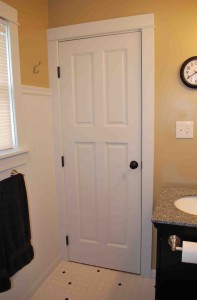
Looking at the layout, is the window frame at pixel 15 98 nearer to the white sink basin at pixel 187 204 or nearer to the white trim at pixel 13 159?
the white trim at pixel 13 159

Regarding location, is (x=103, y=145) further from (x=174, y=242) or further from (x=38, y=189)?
(x=174, y=242)

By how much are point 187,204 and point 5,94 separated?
1.42 meters

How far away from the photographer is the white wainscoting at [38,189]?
6.18 feet

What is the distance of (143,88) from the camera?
1947mm

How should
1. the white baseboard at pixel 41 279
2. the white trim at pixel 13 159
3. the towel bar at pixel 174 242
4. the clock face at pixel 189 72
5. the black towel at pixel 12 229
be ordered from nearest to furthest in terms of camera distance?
the towel bar at pixel 174 242 < the black towel at pixel 12 229 < the white trim at pixel 13 159 < the clock face at pixel 189 72 < the white baseboard at pixel 41 279

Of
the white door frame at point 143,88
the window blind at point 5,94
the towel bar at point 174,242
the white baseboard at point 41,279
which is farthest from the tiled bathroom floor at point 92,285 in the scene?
the window blind at point 5,94

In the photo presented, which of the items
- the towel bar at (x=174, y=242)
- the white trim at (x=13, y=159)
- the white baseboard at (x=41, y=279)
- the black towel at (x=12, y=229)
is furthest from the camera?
the white baseboard at (x=41, y=279)

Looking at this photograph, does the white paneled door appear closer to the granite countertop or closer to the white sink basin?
the granite countertop

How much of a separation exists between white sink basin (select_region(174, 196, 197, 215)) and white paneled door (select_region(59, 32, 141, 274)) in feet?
1.46

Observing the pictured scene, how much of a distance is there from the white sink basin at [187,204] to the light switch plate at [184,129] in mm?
461

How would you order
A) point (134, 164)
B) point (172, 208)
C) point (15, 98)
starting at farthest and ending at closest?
point (134, 164) < point (15, 98) < point (172, 208)

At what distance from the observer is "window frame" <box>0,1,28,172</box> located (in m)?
1.62

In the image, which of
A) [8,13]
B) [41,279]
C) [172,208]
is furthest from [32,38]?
[41,279]

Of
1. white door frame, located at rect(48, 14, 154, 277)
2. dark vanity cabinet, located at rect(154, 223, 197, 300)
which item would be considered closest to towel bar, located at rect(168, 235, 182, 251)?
dark vanity cabinet, located at rect(154, 223, 197, 300)
